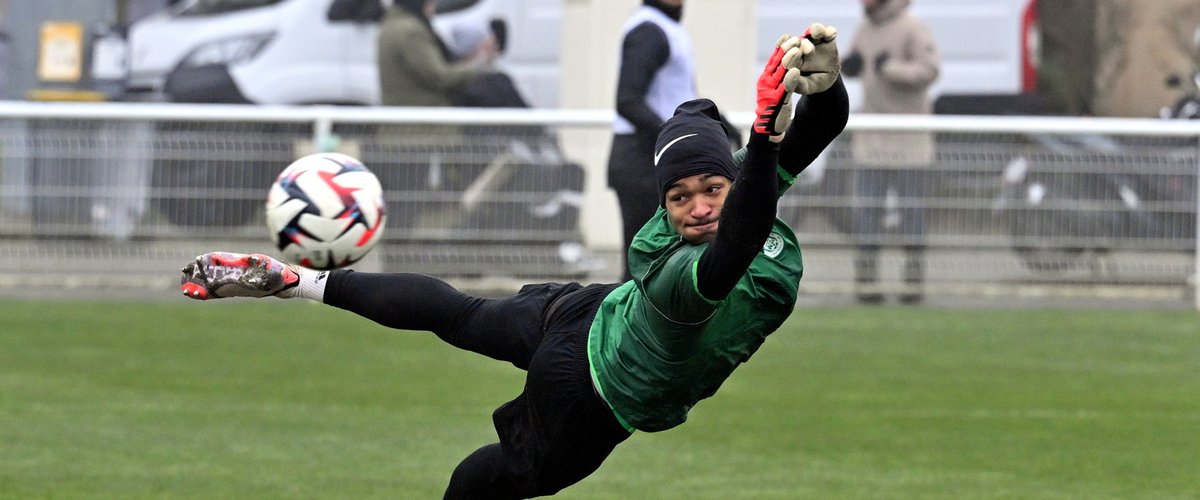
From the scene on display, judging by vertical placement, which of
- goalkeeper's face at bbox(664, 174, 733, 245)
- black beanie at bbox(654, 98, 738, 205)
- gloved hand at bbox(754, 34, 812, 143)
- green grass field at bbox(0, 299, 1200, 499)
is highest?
gloved hand at bbox(754, 34, 812, 143)

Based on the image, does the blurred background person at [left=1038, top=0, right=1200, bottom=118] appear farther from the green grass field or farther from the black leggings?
the black leggings

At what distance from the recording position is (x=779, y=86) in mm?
4199

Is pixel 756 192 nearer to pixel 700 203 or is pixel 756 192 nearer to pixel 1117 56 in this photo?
pixel 700 203

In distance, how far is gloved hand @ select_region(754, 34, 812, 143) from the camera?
418 cm

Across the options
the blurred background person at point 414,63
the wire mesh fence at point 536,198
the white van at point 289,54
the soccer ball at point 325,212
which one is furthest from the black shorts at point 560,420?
the white van at point 289,54

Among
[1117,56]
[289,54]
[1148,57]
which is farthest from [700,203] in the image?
[1117,56]

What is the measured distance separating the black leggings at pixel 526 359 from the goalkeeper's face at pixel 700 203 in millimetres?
535

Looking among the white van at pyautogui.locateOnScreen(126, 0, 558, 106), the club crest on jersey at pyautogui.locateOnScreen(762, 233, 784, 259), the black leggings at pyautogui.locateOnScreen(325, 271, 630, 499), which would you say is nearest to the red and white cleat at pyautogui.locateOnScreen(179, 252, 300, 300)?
the black leggings at pyautogui.locateOnScreen(325, 271, 630, 499)

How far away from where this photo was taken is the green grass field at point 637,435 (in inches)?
268

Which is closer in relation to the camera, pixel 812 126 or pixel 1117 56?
pixel 812 126

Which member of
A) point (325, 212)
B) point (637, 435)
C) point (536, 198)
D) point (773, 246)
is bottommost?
point (637, 435)

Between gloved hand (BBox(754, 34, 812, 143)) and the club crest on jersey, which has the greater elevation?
gloved hand (BBox(754, 34, 812, 143))

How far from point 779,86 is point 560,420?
1234 millimetres

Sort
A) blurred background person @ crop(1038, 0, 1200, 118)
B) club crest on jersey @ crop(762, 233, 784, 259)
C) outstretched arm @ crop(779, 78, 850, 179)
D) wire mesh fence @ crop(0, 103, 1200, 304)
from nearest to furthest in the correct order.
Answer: outstretched arm @ crop(779, 78, 850, 179) < club crest on jersey @ crop(762, 233, 784, 259) < wire mesh fence @ crop(0, 103, 1200, 304) < blurred background person @ crop(1038, 0, 1200, 118)
